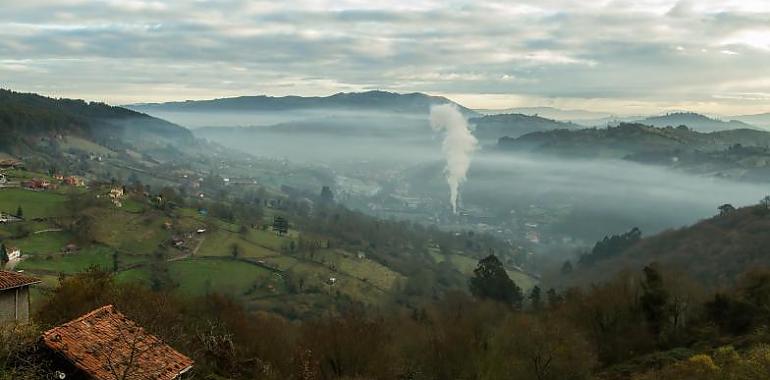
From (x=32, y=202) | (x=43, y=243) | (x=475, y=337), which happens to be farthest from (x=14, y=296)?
(x=32, y=202)

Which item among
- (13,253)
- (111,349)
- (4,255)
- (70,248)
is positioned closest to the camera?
(111,349)

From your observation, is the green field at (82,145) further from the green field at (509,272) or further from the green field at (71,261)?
the green field at (509,272)

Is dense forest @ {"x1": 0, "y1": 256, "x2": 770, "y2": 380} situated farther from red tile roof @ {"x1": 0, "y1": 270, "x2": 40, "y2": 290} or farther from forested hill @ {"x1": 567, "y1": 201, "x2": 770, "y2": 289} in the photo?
forested hill @ {"x1": 567, "y1": 201, "x2": 770, "y2": 289}

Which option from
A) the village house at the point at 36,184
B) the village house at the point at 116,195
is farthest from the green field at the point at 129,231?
the village house at the point at 36,184

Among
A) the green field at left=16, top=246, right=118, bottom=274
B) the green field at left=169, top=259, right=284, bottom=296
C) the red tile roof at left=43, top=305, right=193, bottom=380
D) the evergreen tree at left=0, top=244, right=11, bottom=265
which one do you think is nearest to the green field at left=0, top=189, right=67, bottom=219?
the green field at left=16, top=246, right=118, bottom=274

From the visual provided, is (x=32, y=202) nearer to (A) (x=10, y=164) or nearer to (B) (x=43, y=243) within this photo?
(B) (x=43, y=243)
